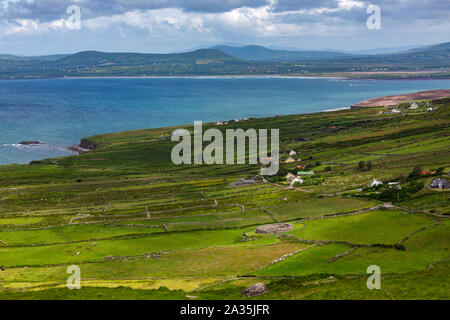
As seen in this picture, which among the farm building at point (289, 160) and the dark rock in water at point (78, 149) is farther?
the dark rock in water at point (78, 149)

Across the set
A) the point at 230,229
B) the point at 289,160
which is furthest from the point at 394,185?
the point at 289,160

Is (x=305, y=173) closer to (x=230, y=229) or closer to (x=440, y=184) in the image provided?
(x=440, y=184)

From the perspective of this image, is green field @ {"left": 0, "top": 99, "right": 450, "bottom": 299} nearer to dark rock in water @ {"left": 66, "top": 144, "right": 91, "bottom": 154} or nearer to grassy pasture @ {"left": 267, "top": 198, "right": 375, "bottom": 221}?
grassy pasture @ {"left": 267, "top": 198, "right": 375, "bottom": 221}

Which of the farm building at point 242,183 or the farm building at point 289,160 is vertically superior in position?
the farm building at point 289,160

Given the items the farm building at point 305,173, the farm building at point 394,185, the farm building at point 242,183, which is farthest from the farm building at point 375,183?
the farm building at point 242,183

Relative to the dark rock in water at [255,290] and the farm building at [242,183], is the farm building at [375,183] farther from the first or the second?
the dark rock in water at [255,290]

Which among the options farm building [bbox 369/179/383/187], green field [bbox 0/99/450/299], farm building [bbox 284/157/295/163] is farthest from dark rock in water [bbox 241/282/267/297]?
farm building [bbox 284/157/295/163]

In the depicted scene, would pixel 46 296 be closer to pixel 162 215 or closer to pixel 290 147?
pixel 162 215
